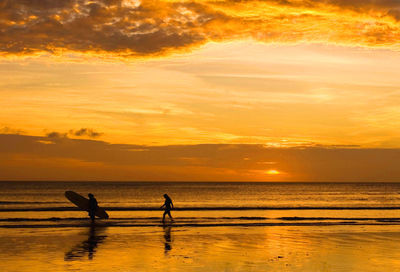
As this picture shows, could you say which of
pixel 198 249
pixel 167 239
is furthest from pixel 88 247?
pixel 198 249

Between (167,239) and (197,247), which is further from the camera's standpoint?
(167,239)

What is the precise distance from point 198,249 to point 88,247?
452 centimetres

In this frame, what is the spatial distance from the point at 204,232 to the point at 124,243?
6.17 metres

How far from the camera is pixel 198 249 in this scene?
20.3 meters

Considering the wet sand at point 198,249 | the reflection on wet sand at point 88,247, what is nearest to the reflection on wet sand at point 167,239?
the wet sand at point 198,249

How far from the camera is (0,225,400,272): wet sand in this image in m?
16.5

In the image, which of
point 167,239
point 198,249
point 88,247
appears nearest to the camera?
point 198,249

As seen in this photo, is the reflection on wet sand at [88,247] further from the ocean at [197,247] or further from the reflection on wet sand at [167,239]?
the reflection on wet sand at [167,239]

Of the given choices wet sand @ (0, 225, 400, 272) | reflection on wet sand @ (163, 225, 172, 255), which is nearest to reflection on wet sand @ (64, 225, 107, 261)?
wet sand @ (0, 225, 400, 272)

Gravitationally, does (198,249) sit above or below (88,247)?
above

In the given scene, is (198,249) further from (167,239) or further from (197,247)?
(167,239)

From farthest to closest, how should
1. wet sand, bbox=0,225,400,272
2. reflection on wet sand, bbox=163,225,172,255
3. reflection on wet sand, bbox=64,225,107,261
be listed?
reflection on wet sand, bbox=163,225,172,255 → reflection on wet sand, bbox=64,225,107,261 → wet sand, bbox=0,225,400,272

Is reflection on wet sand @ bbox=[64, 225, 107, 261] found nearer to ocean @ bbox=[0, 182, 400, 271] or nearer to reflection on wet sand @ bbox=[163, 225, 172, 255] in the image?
ocean @ bbox=[0, 182, 400, 271]

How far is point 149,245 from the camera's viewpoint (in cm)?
2150
